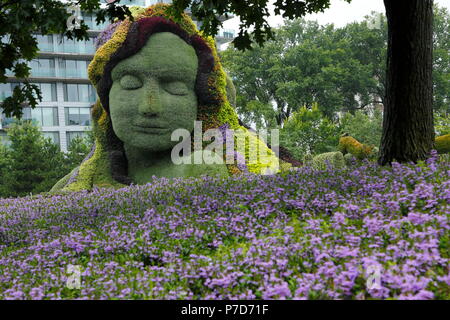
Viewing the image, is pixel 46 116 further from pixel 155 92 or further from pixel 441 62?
pixel 155 92

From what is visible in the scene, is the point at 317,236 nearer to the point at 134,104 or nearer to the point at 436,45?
the point at 134,104

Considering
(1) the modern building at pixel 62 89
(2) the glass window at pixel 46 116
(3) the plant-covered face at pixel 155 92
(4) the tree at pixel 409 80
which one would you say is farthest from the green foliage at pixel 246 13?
(2) the glass window at pixel 46 116

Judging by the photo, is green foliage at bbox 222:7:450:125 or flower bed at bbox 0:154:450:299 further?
green foliage at bbox 222:7:450:125

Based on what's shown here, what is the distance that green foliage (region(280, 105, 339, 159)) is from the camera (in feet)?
88.0

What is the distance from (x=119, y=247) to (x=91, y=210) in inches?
94.4

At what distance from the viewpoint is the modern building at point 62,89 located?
5000 cm

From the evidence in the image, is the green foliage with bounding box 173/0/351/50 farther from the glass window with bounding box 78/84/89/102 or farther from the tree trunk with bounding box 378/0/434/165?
the glass window with bounding box 78/84/89/102

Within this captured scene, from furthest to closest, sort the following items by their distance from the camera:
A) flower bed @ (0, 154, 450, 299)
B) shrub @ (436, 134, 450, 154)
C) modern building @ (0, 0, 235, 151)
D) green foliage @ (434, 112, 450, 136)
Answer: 1. modern building @ (0, 0, 235, 151)
2. green foliage @ (434, 112, 450, 136)
3. shrub @ (436, 134, 450, 154)
4. flower bed @ (0, 154, 450, 299)

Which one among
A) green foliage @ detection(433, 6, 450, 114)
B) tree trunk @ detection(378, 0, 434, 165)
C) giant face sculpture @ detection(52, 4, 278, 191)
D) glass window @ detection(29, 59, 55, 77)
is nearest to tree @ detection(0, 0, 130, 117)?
tree trunk @ detection(378, 0, 434, 165)

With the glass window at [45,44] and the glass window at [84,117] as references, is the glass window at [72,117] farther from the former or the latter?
the glass window at [45,44]

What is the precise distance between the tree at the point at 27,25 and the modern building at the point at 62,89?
144 feet

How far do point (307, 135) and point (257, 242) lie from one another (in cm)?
2380

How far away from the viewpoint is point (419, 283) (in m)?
2.79

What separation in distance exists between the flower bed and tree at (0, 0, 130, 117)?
6.59 feet
